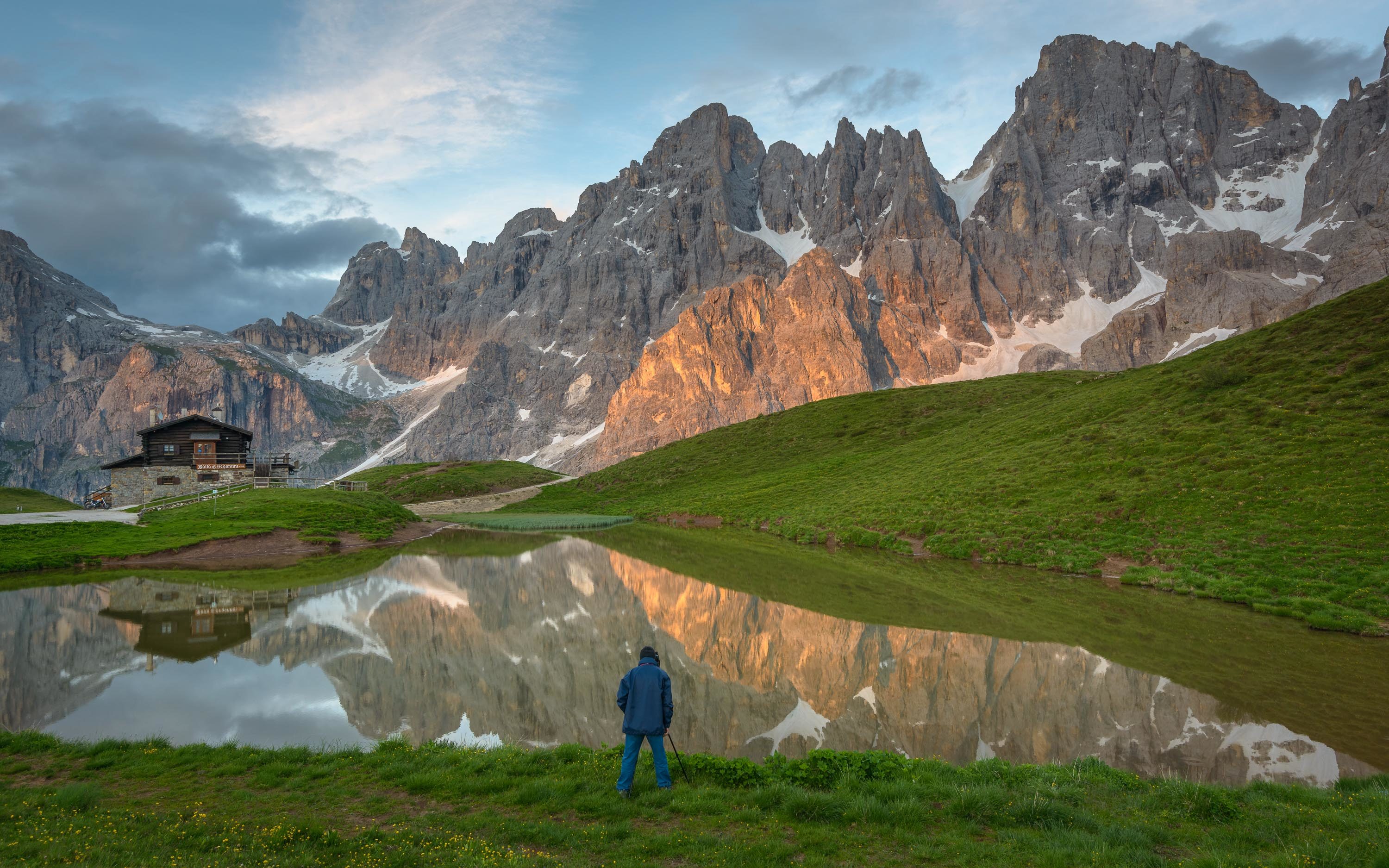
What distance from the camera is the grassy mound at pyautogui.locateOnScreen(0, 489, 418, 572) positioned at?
38.7 meters

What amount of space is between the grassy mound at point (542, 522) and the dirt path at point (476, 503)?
1109cm

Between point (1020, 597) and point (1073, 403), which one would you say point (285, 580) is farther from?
point (1073, 403)

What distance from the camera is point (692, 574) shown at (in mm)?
36562

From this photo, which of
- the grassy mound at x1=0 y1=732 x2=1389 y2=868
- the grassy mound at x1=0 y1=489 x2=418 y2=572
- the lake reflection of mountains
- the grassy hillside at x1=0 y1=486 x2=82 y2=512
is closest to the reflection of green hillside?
the lake reflection of mountains

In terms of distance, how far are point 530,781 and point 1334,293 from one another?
849 feet

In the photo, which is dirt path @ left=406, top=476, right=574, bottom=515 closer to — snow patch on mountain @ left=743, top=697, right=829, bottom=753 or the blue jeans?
snow patch on mountain @ left=743, top=697, right=829, bottom=753

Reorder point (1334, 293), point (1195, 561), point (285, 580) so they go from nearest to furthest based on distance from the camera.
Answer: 1. point (1195, 561)
2. point (285, 580)
3. point (1334, 293)

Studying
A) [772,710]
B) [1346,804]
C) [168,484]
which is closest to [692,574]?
[772,710]

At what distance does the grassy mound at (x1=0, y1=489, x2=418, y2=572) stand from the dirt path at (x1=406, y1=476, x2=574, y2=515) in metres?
25.5

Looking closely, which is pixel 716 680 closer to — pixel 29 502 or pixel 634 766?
pixel 634 766

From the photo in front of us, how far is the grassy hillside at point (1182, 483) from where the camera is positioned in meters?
28.6

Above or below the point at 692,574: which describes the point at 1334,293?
above

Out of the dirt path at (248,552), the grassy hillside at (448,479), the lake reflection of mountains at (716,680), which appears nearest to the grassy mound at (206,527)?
the dirt path at (248,552)

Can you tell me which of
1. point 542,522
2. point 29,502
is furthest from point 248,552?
point 29,502
